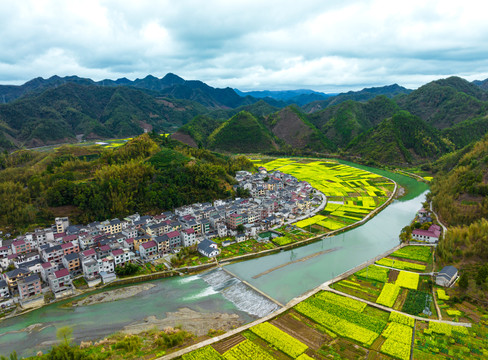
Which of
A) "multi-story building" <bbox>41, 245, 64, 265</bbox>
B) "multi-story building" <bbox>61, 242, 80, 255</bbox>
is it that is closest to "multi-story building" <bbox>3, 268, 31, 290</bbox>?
"multi-story building" <bbox>41, 245, 64, 265</bbox>

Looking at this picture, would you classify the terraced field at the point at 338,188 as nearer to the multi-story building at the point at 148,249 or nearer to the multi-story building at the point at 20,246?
the multi-story building at the point at 148,249

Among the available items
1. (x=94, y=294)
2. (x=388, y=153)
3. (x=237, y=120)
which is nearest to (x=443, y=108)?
(x=388, y=153)

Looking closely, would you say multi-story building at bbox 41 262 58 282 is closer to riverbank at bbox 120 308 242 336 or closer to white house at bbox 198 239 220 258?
riverbank at bbox 120 308 242 336

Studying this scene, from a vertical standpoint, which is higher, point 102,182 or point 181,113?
point 181,113

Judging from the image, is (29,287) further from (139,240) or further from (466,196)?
(466,196)

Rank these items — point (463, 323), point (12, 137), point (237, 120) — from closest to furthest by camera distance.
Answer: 1. point (463, 323)
2. point (12, 137)
3. point (237, 120)

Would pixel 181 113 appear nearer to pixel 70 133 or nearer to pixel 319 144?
pixel 70 133
